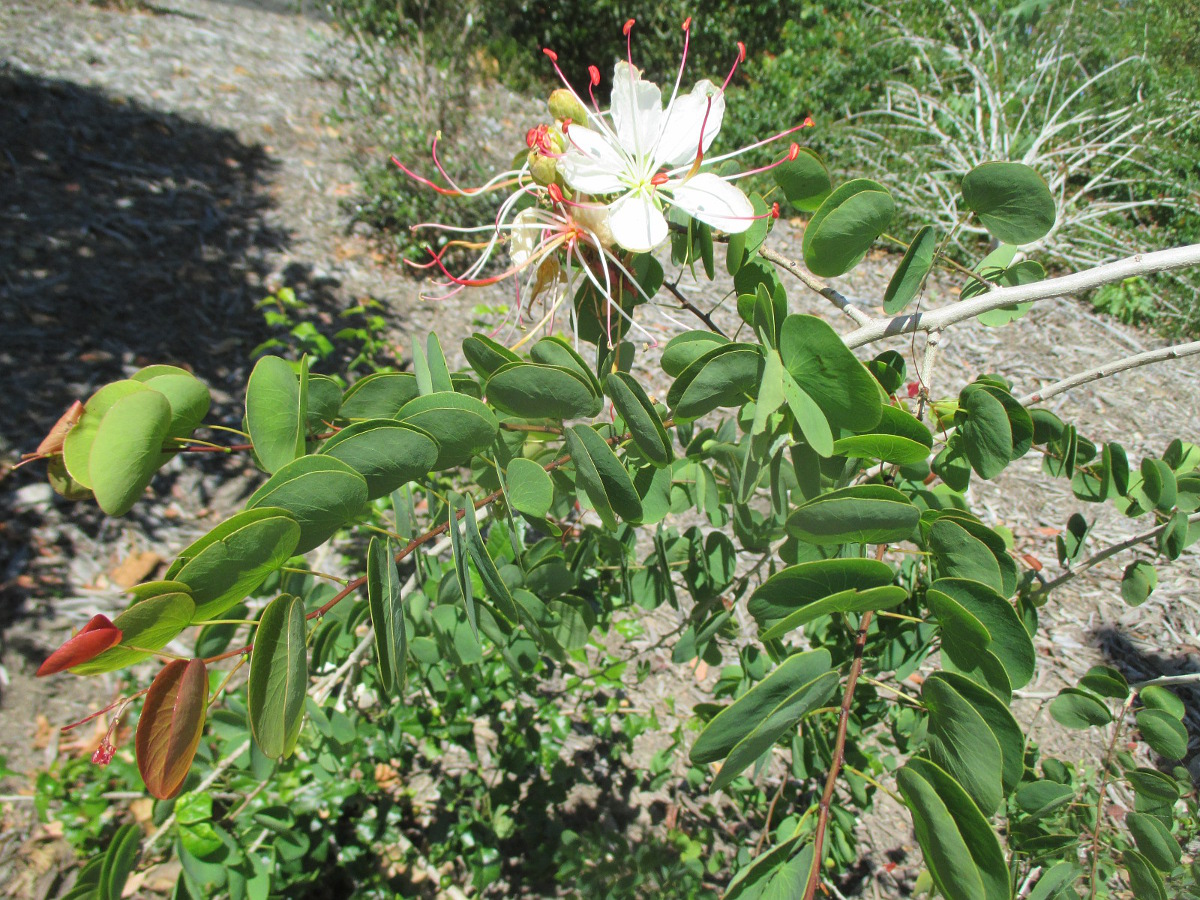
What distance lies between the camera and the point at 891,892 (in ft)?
5.71

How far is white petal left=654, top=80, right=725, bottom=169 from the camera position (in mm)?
757

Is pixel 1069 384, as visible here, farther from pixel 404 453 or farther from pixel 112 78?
pixel 112 78

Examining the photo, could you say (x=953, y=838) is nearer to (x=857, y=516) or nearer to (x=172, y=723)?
(x=857, y=516)

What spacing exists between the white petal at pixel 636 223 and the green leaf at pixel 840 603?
1.27ft

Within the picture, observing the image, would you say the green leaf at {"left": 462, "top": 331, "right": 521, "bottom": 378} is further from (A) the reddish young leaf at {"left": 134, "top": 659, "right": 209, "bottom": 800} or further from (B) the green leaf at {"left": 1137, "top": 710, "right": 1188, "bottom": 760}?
(B) the green leaf at {"left": 1137, "top": 710, "right": 1188, "bottom": 760}

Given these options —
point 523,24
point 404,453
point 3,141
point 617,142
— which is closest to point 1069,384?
point 617,142

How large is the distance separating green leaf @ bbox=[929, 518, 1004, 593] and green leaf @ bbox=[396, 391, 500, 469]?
0.49 metres

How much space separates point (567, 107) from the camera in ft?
2.44

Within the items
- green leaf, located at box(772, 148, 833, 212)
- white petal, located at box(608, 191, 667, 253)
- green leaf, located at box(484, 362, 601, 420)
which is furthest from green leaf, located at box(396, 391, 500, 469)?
green leaf, located at box(772, 148, 833, 212)

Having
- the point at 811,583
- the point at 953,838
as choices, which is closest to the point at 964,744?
the point at 953,838

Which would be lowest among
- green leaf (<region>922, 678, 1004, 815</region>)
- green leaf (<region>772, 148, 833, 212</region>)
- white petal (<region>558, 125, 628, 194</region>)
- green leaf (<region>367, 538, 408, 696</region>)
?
green leaf (<region>367, 538, 408, 696</region>)

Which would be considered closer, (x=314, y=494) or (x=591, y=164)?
(x=314, y=494)

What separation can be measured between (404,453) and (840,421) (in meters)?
0.43

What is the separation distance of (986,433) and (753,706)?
443 millimetres
